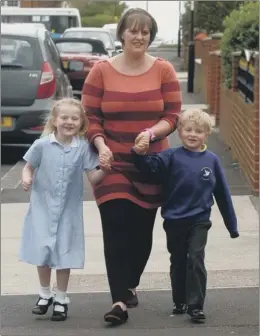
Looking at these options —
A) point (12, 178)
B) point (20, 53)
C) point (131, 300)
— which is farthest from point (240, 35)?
point (131, 300)

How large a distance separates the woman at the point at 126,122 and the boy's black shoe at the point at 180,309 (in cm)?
32

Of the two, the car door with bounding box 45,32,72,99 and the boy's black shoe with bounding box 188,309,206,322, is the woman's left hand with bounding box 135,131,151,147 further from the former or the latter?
the car door with bounding box 45,32,72,99

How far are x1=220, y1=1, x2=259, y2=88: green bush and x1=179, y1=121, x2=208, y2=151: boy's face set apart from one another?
312 inches

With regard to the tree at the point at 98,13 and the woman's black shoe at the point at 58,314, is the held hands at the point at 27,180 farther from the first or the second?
the tree at the point at 98,13

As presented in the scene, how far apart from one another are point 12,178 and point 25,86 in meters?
1.50

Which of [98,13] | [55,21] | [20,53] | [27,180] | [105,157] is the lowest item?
[98,13]

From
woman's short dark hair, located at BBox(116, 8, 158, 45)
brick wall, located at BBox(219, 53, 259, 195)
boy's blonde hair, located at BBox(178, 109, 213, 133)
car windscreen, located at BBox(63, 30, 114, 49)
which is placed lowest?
car windscreen, located at BBox(63, 30, 114, 49)

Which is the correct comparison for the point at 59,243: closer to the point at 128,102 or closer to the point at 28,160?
the point at 28,160

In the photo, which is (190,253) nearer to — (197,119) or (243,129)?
(197,119)

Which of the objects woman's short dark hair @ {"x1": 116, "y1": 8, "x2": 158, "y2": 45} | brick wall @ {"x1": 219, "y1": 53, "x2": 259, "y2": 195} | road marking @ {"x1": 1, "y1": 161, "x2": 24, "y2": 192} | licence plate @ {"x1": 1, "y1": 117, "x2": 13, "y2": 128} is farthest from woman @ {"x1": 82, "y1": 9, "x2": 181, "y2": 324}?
licence plate @ {"x1": 1, "y1": 117, "x2": 13, "y2": 128}

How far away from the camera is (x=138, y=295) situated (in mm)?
6258

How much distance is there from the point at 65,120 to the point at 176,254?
99 cm

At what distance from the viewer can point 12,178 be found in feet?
37.1

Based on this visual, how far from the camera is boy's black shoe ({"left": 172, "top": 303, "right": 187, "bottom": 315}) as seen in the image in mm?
5668
